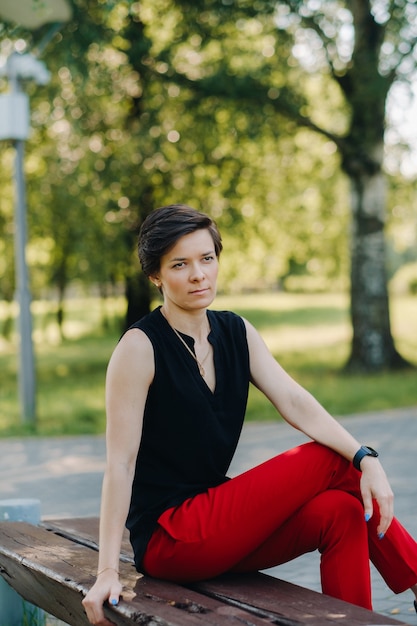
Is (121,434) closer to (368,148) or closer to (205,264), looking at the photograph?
(205,264)

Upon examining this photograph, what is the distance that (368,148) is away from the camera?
17.5 m

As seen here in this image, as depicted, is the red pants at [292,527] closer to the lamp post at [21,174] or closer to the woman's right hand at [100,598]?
the woman's right hand at [100,598]

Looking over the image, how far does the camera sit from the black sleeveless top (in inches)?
122

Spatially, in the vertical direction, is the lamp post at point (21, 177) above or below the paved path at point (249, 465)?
above

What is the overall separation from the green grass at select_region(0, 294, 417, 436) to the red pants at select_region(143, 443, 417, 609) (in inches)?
318

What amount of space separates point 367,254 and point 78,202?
197 inches

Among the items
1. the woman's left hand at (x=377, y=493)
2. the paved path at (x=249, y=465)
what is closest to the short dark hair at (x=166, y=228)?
the woman's left hand at (x=377, y=493)

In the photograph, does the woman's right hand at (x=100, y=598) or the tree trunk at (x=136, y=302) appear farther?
the tree trunk at (x=136, y=302)

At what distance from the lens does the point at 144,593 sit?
9.52 feet

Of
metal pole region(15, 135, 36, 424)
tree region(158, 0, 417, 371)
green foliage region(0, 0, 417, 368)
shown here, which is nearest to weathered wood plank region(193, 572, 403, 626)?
metal pole region(15, 135, 36, 424)

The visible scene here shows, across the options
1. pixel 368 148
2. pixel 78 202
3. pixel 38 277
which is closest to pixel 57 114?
pixel 78 202

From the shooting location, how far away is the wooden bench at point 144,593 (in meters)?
2.58

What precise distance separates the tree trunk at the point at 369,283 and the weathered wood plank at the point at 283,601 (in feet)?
48.3

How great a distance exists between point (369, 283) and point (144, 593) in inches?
606
